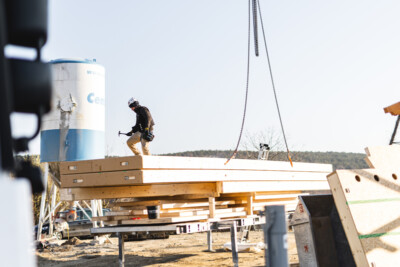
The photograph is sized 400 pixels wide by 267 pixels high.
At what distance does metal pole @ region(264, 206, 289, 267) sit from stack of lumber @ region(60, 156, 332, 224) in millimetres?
5065

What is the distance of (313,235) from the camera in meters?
8.55

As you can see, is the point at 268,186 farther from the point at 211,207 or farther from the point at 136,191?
the point at 136,191

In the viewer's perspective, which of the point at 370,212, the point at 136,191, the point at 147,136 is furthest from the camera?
the point at 147,136

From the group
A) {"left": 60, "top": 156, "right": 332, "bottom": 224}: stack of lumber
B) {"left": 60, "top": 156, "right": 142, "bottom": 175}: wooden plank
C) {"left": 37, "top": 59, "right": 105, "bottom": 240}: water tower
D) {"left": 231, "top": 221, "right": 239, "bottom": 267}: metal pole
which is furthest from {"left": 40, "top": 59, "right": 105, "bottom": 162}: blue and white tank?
{"left": 231, "top": 221, "right": 239, "bottom": 267}: metal pole

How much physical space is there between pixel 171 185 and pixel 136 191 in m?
0.70

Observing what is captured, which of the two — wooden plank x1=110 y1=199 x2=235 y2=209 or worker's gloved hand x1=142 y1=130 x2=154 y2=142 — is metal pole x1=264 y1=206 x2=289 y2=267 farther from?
worker's gloved hand x1=142 y1=130 x2=154 y2=142

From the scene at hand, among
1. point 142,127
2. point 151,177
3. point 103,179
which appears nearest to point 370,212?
point 151,177

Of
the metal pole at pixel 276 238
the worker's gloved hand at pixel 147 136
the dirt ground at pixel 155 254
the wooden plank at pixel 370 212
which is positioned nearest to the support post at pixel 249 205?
the dirt ground at pixel 155 254

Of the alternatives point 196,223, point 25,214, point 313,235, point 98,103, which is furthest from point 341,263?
point 98,103

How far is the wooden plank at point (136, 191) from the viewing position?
32.3 ft

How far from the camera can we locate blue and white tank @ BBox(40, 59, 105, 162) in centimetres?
1551

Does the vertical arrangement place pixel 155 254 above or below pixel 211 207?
below

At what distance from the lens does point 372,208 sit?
795 centimetres

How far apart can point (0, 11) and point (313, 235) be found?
748 cm
